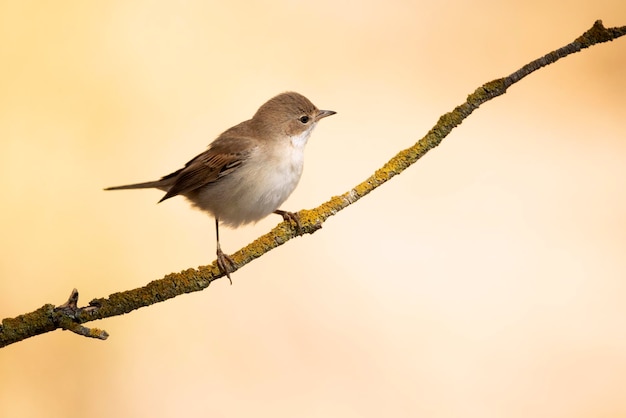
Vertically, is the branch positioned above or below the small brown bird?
below

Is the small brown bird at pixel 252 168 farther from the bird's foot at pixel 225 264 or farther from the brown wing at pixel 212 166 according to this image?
the bird's foot at pixel 225 264

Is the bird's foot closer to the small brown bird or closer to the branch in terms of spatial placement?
the branch

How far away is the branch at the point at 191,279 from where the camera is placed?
1041mm

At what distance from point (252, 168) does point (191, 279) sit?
0.65 m

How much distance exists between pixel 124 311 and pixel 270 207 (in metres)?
0.62

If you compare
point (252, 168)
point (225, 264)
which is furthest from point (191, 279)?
point (252, 168)

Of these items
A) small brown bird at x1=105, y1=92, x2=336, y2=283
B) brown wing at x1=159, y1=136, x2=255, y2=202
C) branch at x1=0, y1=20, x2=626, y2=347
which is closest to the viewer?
branch at x1=0, y1=20, x2=626, y2=347

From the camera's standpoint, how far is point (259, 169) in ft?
5.66

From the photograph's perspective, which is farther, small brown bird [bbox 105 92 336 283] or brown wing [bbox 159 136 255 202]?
brown wing [bbox 159 136 255 202]

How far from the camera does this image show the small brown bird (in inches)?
65.9

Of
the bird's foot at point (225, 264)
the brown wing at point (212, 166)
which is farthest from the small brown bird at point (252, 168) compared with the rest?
the bird's foot at point (225, 264)

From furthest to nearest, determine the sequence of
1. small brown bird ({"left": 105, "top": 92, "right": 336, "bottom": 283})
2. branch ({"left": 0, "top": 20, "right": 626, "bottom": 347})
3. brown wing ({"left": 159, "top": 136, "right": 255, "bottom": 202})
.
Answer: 1. brown wing ({"left": 159, "top": 136, "right": 255, "bottom": 202})
2. small brown bird ({"left": 105, "top": 92, "right": 336, "bottom": 283})
3. branch ({"left": 0, "top": 20, "right": 626, "bottom": 347})

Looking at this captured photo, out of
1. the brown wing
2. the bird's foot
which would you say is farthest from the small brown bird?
the bird's foot

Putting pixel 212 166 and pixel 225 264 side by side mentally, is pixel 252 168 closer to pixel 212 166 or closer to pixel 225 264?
pixel 212 166
